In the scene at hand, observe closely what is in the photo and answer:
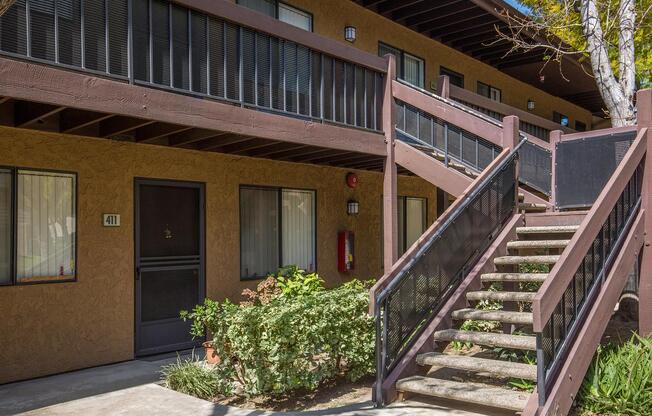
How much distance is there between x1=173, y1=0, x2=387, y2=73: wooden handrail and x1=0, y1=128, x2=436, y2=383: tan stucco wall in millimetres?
2180

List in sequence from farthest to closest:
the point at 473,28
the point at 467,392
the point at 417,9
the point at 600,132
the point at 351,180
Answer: the point at 473,28 < the point at 417,9 < the point at 351,180 < the point at 600,132 < the point at 467,392

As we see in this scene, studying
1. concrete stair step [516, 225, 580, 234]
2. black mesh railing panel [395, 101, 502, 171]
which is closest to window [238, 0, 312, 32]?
black mesh railing panel [395, 101, 502, 171]

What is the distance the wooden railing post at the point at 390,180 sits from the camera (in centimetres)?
863

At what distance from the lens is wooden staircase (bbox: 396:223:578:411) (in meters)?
5.24

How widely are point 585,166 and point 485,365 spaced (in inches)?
143

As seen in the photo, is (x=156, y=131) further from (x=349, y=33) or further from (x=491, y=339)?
(x=349, y=33)

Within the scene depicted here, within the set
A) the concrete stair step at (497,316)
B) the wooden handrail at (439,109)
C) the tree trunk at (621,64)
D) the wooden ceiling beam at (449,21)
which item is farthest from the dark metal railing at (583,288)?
the wooden ceiling beam at (449,21)

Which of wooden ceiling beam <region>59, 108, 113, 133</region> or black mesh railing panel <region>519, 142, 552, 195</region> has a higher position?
wooden ceiling beam <region>59, 108, 113, 133</region>

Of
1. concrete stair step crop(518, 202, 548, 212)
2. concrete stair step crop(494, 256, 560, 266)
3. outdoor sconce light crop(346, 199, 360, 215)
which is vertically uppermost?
outdoor sconce light crop(346, 199, 360, 215)

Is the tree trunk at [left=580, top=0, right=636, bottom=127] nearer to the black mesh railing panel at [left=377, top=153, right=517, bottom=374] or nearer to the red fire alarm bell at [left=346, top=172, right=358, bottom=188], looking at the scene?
the black mesh railing panel at [left=377, top=153, right=517, bottom=374]

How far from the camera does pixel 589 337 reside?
5363mm

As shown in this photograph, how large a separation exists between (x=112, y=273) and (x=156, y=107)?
2.57m

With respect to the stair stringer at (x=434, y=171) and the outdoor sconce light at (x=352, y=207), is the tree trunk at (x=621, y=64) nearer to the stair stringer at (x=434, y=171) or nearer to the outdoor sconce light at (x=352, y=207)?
the stair stringer at (x=434, y=171)

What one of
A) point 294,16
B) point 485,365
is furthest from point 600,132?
point 294,16
